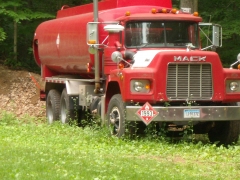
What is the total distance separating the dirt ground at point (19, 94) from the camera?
81.3 ft

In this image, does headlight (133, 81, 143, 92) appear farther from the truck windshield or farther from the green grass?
the truck windshield

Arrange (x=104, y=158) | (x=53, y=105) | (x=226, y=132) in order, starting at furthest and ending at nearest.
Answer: (x=53, y=105), (x=226, y=132), (x=104, y=158)

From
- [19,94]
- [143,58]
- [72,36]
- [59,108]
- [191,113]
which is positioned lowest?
[19,94]

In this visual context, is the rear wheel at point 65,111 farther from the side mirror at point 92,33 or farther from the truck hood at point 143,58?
the truck hood at point 143,58

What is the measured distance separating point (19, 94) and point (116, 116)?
12.5 m

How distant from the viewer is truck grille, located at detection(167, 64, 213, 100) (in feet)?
45.3

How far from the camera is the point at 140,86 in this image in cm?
1373

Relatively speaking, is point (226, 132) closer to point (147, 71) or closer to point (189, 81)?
point (189, 81)

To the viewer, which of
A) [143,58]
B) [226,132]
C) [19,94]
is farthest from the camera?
[19,94]

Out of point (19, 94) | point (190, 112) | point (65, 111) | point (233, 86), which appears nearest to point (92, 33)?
point (190, 112)

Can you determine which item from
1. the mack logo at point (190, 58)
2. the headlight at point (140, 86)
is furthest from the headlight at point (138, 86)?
the mack logo at point (190, 58)

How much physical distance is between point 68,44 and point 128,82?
4810mm

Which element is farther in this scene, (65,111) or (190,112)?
(65,111)

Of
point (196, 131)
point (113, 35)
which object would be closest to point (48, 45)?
point (113, 35)
